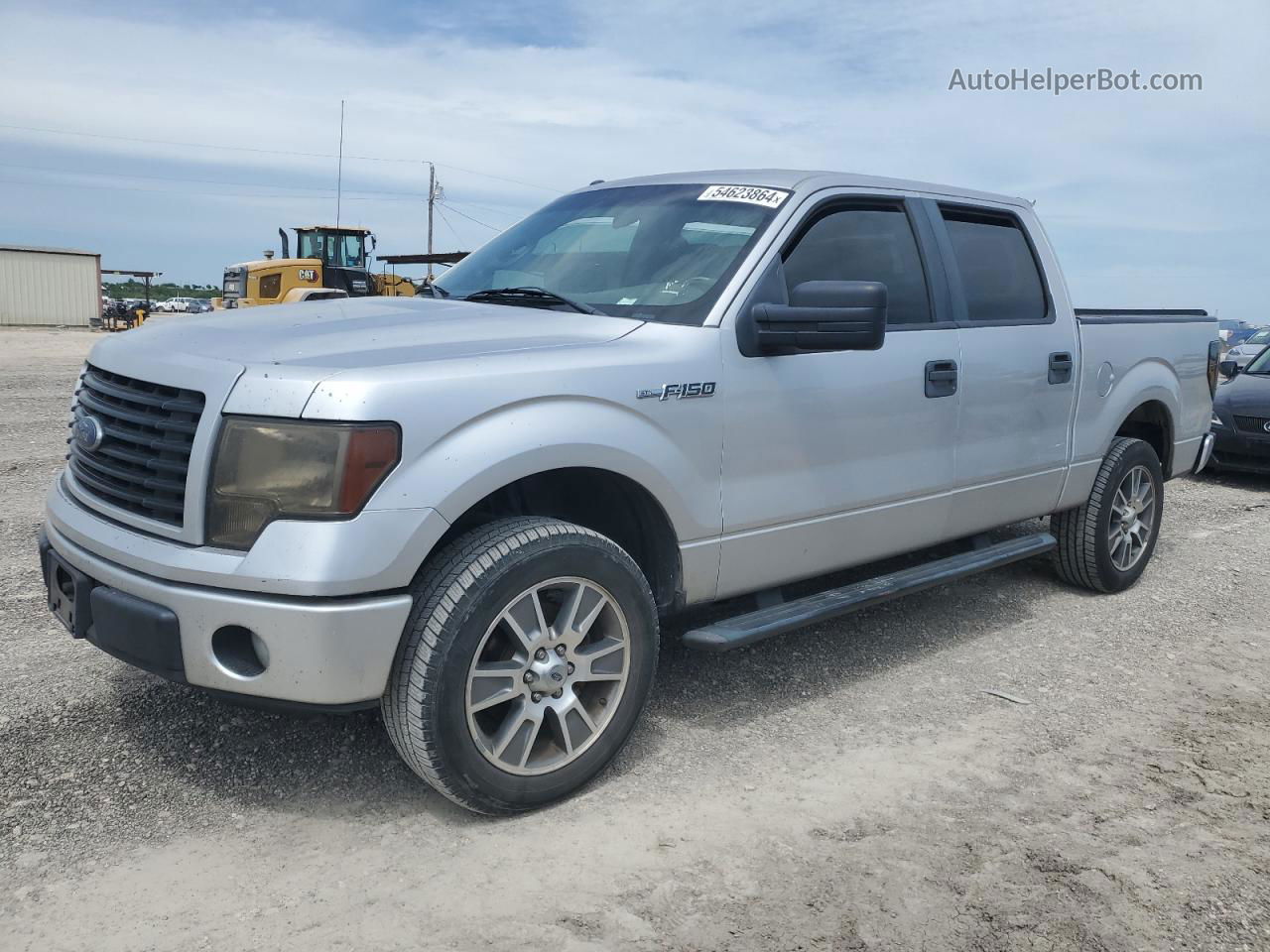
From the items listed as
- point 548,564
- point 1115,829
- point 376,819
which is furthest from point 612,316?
point 1115,829

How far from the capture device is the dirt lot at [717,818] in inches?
104

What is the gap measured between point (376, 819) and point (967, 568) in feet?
8.58

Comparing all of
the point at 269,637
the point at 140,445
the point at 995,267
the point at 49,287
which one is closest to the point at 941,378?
the point at 995,267

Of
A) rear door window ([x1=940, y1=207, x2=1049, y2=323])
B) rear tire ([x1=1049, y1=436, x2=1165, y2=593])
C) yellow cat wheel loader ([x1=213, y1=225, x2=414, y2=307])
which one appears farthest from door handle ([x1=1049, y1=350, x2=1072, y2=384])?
yellow cat wheel loader ([x1=213, y1=225, x2=414, y2=307])

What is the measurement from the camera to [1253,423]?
380 inches

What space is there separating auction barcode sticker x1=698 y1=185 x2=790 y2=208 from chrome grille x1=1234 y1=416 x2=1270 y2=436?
7.47m

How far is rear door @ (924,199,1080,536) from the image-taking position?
450cm

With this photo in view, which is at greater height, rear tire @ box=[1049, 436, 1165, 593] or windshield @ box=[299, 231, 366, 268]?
windshield @ box=[299, 231, 366, 268]

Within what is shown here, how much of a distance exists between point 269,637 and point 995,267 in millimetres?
3555

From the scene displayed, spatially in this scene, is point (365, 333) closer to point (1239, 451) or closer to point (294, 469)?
point (294, 469)

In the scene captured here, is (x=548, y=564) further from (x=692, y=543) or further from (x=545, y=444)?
(x=692, y=543)

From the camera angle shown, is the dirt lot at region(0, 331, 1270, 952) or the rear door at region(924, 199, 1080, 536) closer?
the dirt lot at region(0, 331, 1270, 952)

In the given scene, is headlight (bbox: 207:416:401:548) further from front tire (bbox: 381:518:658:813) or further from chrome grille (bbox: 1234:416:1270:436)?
chrome grille (bbox: 1234:416:1270:436)

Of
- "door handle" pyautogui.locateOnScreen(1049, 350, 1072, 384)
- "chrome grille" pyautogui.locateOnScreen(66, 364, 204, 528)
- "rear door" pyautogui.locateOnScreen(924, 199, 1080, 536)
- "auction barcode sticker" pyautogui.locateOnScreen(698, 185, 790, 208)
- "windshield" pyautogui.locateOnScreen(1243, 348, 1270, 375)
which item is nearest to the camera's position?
"chrome grille" pyautogui.locateOnScreen(66, 364, 204, 528)
